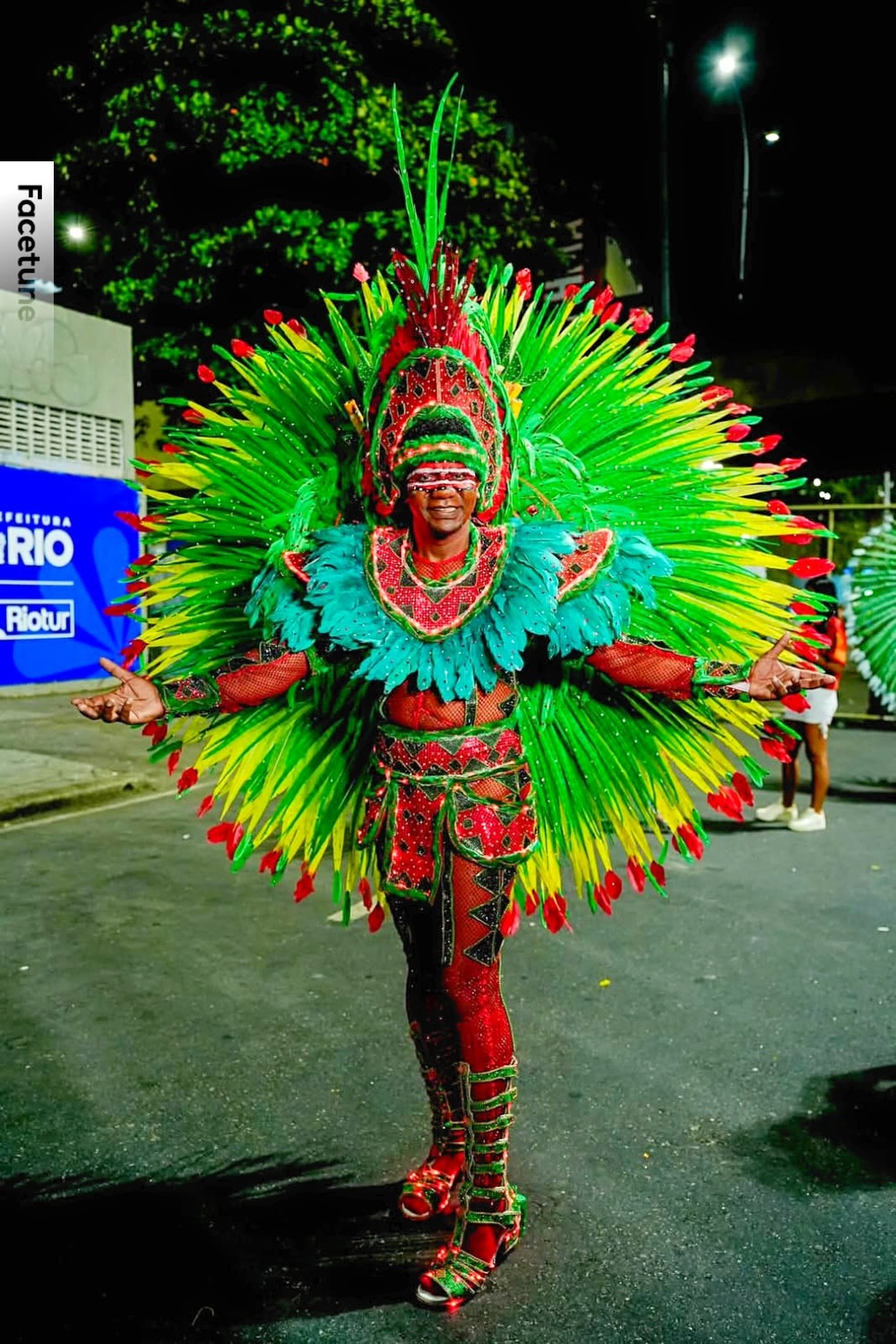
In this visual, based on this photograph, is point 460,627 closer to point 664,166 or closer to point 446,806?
point 446,806

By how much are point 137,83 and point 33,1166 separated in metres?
13.8

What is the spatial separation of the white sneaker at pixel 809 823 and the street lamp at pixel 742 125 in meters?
9.92

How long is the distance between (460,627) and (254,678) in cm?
51

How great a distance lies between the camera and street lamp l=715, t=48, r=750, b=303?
1343 cm

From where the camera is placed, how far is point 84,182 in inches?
541

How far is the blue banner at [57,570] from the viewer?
39.7 ft

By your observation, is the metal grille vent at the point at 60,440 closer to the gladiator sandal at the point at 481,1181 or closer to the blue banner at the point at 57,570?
the blue banner at the point at 57,570

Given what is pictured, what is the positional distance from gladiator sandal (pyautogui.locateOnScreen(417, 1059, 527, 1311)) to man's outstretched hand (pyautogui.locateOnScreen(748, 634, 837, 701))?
1.03 meters

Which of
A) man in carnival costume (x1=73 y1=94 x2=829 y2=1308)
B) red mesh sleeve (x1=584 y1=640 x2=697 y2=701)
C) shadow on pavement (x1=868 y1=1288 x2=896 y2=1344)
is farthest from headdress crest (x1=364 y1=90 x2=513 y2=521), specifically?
shadow on pavement (x1=868 y1=1288 x2=896 y2=1344)

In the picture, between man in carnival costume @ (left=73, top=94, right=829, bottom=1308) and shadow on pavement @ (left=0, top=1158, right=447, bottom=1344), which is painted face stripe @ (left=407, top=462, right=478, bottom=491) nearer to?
man in carnival costume @ (left=73, top=94, right=829, bottom=1308)

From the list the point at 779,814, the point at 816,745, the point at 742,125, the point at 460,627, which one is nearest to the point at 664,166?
the point at 742,125

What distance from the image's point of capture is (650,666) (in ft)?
7.68

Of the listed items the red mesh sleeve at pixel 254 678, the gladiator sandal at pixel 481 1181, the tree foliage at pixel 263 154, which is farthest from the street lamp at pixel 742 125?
the gladiator sandal at pixel 481 1181

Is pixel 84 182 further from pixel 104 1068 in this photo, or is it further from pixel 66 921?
pixel 104 1068
